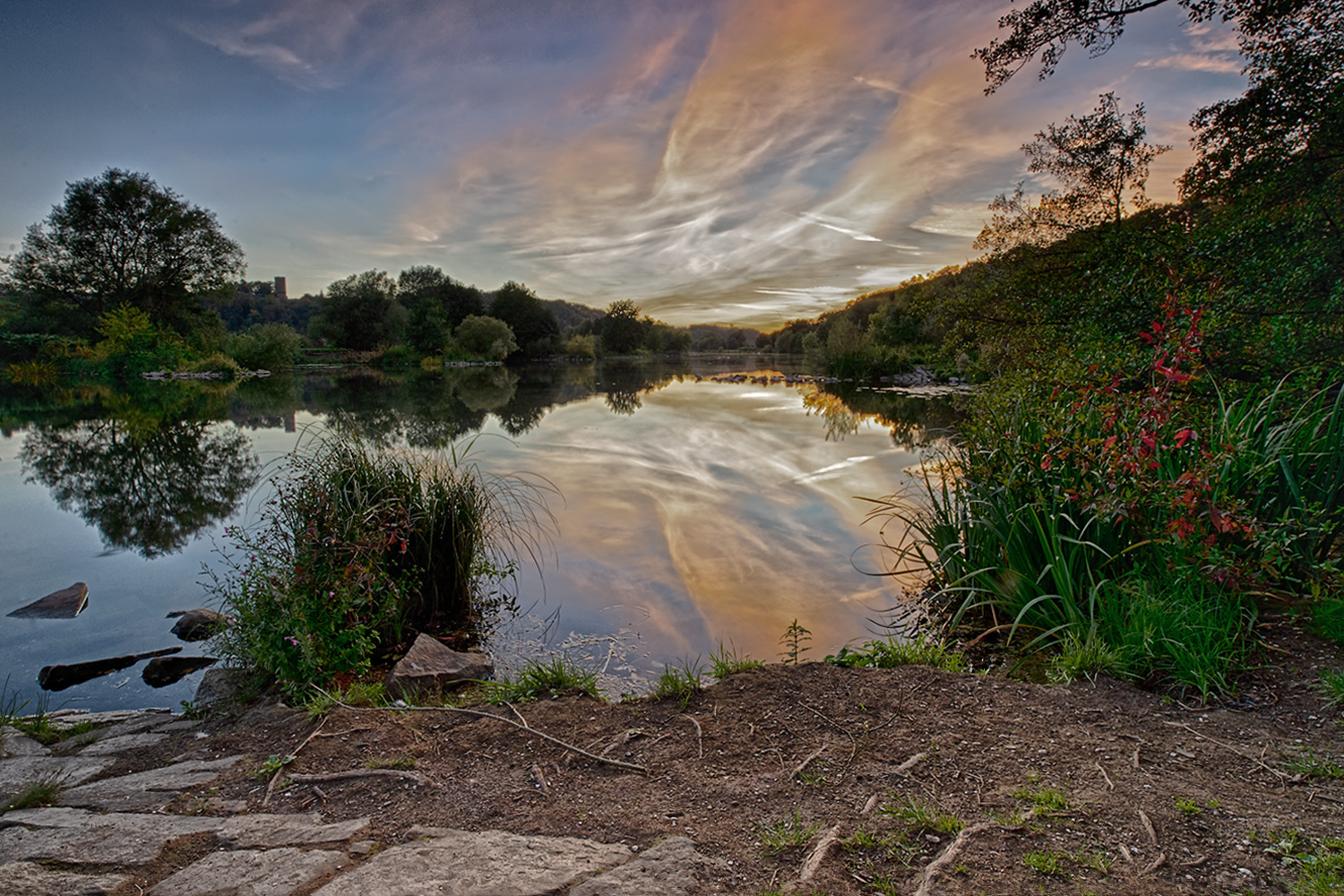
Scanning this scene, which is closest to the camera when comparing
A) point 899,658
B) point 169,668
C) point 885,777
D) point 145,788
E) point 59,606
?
A: point 885,777

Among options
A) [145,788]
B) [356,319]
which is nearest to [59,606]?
[145,788]

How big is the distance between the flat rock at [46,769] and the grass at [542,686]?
1.65 meters

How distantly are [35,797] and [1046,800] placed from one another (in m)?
3.64

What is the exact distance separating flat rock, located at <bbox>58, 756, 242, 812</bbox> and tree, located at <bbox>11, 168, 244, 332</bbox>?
49.5 m

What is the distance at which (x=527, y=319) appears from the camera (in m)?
64.2

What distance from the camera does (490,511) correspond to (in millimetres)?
5949

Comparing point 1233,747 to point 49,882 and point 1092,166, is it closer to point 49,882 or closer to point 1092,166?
point 49,882

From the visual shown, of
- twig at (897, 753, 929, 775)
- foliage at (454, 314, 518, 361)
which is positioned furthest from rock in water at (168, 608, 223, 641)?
foliage at (454, 314, 518, 361)

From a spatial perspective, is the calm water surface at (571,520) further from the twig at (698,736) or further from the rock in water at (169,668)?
the twig at (698,736)

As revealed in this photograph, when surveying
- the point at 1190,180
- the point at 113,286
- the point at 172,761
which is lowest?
the point at 172,761

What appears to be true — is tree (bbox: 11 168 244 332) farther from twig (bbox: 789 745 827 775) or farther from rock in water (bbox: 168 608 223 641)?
twig (bbox: 789 745 827 775)

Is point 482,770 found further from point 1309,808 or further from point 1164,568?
point 1164,568

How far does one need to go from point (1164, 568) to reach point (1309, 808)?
2.10m

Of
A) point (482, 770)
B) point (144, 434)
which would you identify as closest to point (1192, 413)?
point (482, 770)
